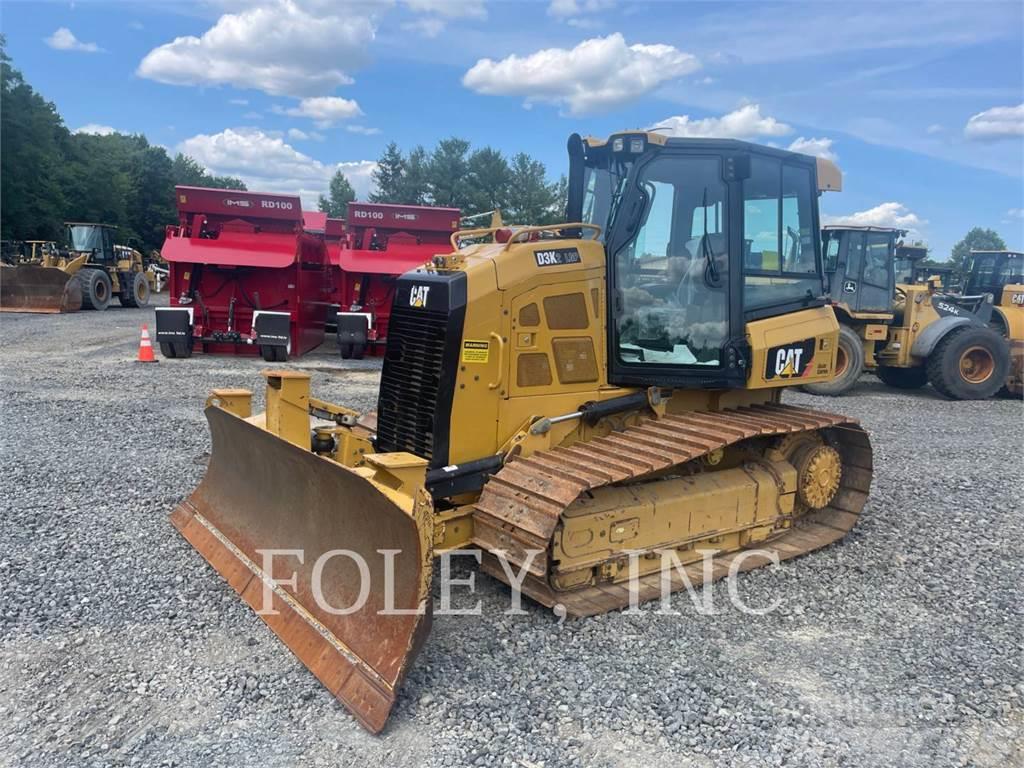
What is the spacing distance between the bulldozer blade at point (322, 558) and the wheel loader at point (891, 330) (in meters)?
9.73

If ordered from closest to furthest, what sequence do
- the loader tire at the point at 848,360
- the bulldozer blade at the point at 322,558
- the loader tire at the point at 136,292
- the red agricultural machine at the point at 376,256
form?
the bulldozer blade at the point at 322,558
the loader tire at the point at 848,360
the red agricultural machine at the point at 376,256
the loader tire at the point at 136,292

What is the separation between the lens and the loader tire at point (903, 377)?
13.0 meters

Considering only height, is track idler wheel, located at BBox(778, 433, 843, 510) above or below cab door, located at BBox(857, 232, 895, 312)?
below

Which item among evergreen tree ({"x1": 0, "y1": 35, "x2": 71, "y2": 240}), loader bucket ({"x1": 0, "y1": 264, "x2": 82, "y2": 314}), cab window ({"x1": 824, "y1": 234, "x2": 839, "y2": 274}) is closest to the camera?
cab window ({"x1": 824, "y1": 234, "x2": 839, "y2": 274})

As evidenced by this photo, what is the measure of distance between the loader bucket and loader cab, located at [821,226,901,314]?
19099 mm

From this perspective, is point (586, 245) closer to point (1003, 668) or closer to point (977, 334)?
point (1003, 668)

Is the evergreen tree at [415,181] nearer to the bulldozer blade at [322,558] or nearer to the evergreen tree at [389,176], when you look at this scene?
the evergreen tree at [389,176]

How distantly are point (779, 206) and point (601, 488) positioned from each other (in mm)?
2324

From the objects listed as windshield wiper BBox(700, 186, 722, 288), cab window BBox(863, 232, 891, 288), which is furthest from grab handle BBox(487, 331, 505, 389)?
cab window BBox(863, 232, 891, 288)

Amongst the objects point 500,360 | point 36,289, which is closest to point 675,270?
point 500,360

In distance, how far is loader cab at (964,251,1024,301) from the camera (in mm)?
15000

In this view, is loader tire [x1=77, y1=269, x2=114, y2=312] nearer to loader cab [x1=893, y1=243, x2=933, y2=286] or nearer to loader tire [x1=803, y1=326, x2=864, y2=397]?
loader tire [x1=803, y1=326, x2=864, y2=397]

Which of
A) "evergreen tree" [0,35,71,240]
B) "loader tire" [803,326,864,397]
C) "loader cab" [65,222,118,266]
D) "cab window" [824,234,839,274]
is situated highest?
"evergreen tree" [0,35,71,240]

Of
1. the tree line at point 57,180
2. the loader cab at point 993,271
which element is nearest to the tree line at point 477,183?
the tree line at point 57,180
